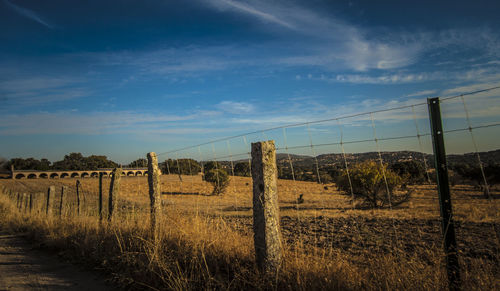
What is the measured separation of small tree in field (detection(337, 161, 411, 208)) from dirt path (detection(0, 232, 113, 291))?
14.7 meters

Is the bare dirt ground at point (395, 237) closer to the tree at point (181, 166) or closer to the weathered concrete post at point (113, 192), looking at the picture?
the tree at point (181, 166)

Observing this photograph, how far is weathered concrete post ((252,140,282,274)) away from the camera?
12.3 feet

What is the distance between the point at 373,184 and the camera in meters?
17.0

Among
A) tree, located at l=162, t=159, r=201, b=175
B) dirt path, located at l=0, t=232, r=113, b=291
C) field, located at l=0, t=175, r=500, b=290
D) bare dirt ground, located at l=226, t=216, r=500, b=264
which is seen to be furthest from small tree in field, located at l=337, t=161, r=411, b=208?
dirt path, located at l=0, t=232, r=113, b=291

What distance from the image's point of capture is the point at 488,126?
339cm

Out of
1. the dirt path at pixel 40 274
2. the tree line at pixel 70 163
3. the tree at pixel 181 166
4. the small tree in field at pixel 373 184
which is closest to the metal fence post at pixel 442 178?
the dirt path at pixel 40 274

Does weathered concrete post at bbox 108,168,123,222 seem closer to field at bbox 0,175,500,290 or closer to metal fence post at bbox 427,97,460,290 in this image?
field at bbox 0,175,500,290

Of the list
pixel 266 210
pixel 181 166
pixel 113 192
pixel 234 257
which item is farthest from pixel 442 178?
pixel 181 166

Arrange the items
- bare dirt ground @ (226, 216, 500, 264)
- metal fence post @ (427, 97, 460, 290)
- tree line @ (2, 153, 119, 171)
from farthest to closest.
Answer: tree line @ (2, 153, 119, 171) → bare dirt ground @ (226, 216, 500, 264) → metal fence post @ (427, 97, 460, 290)

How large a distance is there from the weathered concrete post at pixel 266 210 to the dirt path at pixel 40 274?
8.78 feet

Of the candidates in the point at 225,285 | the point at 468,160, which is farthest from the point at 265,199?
the point at 468,160

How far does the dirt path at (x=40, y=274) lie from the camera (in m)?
4.90

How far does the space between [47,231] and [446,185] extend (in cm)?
971

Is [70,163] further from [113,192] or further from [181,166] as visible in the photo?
[113,192]
